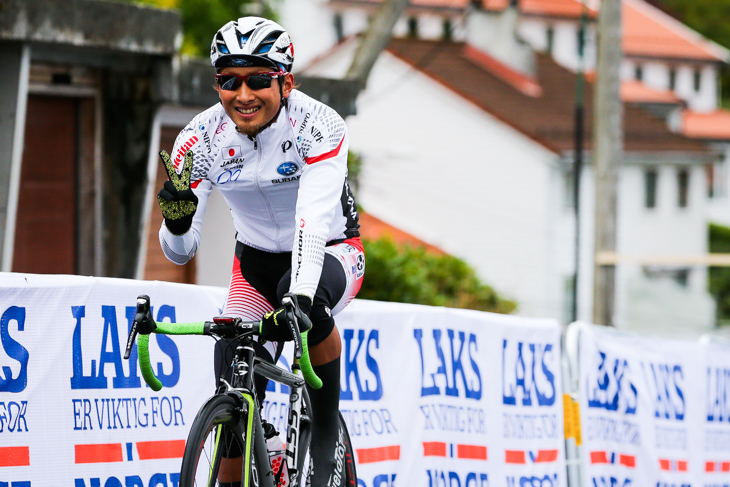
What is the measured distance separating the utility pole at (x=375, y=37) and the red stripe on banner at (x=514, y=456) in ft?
19.9

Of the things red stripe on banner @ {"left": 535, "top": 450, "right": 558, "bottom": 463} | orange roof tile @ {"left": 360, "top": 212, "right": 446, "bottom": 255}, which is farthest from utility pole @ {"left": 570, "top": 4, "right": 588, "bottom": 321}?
red stripe on banner @ {"left": 535, "top": 450, "right": 558, "bottom": 463}

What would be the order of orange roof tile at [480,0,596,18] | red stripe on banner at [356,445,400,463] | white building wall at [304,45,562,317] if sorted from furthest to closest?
orange roof tile at [480,0,596,18], white building wall at [304,45,562,317], red stripe on banner at [356,445,400,463]

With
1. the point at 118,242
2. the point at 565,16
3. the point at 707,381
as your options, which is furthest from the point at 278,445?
the point at 565,16

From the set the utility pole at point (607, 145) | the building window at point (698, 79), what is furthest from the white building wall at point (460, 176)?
the building window at point (698, 79)

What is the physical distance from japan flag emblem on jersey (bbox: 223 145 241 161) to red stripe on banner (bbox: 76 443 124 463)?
1.43 m

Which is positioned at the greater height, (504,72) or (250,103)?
(504,72)

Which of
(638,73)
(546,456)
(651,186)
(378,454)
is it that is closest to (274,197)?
(378,454)

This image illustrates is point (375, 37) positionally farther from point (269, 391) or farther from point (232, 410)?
point (232, 410)

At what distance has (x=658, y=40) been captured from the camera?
7512cm

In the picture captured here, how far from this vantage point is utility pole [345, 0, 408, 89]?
12.5m

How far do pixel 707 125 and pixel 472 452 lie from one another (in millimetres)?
66586

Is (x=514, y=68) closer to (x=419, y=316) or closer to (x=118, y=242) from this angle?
(x=118, y=242)

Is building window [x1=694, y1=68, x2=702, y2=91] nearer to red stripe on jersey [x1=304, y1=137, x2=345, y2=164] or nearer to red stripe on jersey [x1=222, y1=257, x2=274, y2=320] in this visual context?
red stripe on jersey [x1=222, y1=257, x2=274, y2=320]

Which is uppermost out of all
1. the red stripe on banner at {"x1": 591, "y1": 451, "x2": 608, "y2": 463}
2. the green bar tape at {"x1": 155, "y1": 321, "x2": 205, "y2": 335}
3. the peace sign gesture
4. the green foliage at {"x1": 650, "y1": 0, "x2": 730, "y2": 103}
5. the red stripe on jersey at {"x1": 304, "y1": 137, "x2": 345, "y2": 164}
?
the green foliage at {"x1": 650, "y1": 0, "x2": 730, "y2": 103}
